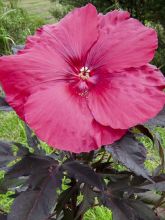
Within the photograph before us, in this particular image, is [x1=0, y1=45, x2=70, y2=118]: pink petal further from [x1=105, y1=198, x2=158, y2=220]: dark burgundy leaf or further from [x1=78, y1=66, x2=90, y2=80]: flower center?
[x1=105, y1=198, x2=158, y2=220]: dark burgundy leaf

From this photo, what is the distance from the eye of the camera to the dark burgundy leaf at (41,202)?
0.78 metres

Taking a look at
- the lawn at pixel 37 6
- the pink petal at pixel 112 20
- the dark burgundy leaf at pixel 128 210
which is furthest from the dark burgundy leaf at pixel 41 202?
the lawn at pixel 37 6

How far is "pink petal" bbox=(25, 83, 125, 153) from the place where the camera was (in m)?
0.64

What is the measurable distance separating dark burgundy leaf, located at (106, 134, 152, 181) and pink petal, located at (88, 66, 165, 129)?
5 cm

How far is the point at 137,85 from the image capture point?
0.68 meters

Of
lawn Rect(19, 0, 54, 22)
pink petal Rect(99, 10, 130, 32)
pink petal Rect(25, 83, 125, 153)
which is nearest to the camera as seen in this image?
pink petal Rect(25, 83, 125, 153)

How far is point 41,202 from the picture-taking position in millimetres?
791

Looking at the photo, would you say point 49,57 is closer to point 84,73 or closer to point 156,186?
point 84,73

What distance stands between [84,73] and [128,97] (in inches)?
3.4

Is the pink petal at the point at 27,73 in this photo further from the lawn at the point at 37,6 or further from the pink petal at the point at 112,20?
the lawn at the point at 37,6

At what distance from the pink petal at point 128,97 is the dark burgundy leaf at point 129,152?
0.05 m

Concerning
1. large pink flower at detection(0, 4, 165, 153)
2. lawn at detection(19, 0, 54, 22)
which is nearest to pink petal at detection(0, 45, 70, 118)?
large pink flower at detection(0, 4, 165, 153)

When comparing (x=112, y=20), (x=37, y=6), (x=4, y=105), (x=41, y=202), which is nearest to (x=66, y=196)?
(x=41, y=202)

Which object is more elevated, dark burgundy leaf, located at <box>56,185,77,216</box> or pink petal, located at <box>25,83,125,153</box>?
pink petal, located at <box>25,83,125,153</box>
